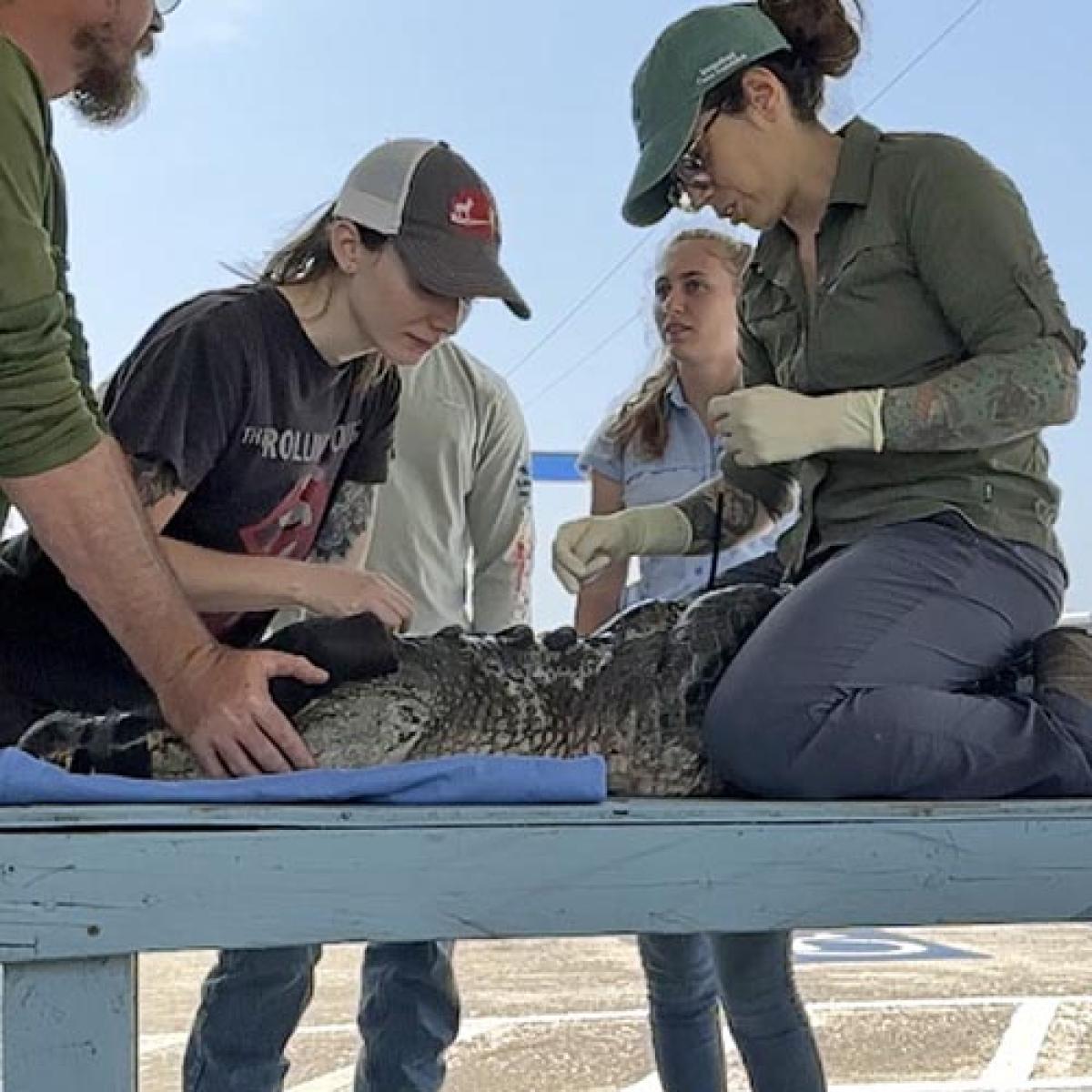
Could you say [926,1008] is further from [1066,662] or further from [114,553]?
[114,553]

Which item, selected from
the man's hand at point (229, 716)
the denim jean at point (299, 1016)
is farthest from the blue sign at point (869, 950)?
the man's hand at point (229, 716)

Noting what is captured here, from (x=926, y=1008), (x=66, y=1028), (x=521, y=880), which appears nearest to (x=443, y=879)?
(x=521, y=880)

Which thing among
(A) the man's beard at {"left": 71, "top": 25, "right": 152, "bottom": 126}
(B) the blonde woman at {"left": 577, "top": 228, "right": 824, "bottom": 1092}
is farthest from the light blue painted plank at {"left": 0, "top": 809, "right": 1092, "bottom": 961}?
(B) the blonde woman at {"left": 577, "top": 228, "right": 824, "bottom": 1092}

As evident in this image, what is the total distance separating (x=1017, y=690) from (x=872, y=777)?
0.22m

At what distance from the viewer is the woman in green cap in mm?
1377

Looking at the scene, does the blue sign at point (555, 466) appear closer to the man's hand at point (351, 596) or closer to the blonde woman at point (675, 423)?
the blonde woman at point (675, 423)

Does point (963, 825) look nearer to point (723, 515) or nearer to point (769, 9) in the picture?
point (723, 515)

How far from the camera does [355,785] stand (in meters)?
1.17

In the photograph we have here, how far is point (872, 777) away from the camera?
4.45ft

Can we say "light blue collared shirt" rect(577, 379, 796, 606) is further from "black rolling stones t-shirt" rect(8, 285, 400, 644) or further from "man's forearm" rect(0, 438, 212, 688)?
"man's forearm" rect(0, 438, 212, 688)


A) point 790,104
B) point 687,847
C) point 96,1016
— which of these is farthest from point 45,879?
point 790,104

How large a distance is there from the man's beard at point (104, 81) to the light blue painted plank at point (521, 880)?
896 mm

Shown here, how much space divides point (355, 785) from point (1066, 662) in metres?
0.66

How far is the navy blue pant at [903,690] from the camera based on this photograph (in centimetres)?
136
